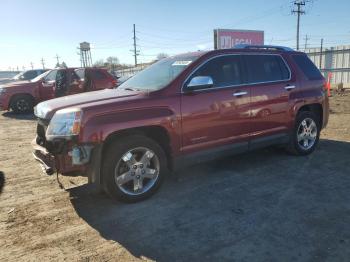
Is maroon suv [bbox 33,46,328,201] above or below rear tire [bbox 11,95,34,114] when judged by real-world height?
above

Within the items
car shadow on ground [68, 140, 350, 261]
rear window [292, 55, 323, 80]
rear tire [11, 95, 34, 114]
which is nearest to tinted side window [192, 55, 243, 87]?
car shadow on ground [68, 140, 350, 261]

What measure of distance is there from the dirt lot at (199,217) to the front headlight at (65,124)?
27.2 inches

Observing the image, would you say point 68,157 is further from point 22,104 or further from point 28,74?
point 28,74

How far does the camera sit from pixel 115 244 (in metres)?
3.52

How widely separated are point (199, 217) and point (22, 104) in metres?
12.2

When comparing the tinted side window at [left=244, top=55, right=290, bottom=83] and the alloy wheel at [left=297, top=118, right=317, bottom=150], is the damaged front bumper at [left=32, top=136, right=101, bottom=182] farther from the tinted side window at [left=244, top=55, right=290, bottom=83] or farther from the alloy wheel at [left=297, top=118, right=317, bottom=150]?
the alloy wheel at [left=297, top=118, right=317, bottom=150]

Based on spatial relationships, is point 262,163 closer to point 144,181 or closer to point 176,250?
point 144,181

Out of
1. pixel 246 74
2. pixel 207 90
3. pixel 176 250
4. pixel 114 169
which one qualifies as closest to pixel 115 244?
pixel 176 250

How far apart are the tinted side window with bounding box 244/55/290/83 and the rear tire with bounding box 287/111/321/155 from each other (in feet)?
2.89

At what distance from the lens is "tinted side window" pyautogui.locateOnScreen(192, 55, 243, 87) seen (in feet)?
16.7

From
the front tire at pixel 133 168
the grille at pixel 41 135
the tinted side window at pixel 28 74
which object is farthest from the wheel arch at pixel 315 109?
the tinted side window at pixel 28 74

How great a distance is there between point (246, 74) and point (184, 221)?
8.69 feet

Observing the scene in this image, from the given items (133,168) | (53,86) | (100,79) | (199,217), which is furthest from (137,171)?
(53,86)

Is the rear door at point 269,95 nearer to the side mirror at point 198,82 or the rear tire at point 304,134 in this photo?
the rear tire at point 304,134
